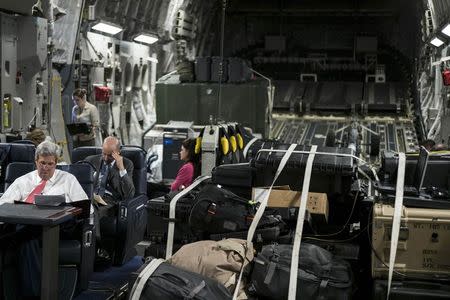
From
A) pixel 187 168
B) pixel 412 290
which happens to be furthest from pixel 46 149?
pixel 412 290

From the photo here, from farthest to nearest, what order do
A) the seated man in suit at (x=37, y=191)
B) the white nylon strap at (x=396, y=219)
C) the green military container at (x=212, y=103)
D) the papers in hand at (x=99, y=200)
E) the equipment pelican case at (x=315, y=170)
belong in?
the green military container at (x=212, y=103)
the papers in hand at (x=99, y=200)
the seated man in suit at (x=37, y=191)
the equipment pelican case at (x=315, y=170)
the white nylon strap at (x=396, y=219)

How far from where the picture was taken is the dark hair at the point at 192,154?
296 inches

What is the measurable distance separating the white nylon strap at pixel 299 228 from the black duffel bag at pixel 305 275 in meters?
0.05

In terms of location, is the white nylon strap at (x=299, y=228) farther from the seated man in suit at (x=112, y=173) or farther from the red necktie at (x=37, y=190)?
the seated man in suit at (x=112, y=173)

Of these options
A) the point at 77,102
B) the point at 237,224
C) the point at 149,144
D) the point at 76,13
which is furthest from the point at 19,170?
the point at 149,144

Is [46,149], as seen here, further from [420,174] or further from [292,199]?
[420,174]

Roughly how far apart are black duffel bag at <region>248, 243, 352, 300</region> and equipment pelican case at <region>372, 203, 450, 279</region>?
0.84 feet

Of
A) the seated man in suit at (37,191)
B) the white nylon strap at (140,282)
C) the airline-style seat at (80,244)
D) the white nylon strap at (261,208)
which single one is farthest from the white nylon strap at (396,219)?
the seated man in suit at (37,191)

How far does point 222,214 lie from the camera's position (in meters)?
4.93

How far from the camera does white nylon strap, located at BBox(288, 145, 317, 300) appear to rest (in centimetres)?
435

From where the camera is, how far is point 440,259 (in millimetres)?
4488

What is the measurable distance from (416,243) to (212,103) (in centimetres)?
846

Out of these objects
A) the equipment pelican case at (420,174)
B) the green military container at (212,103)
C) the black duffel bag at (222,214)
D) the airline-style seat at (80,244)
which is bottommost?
the airline-style seat at (80,244)

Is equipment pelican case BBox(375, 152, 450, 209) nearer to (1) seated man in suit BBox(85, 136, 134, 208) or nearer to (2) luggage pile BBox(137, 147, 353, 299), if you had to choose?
(2) luggage pile BBox(137, 147, 353, 299)
